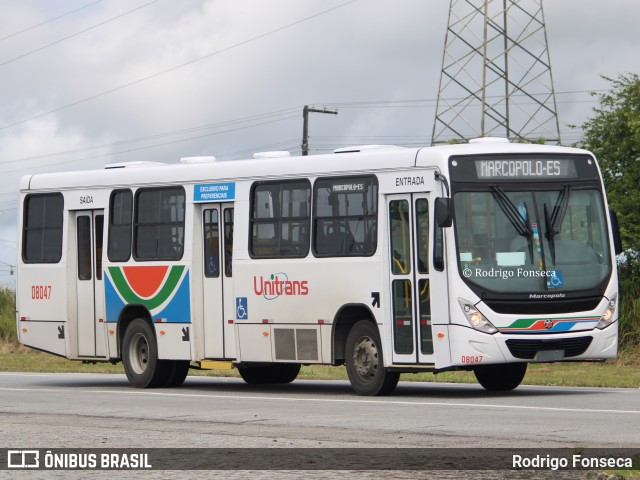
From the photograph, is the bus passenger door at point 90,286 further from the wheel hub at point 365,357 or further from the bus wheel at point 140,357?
the wheel hub at point 365,357

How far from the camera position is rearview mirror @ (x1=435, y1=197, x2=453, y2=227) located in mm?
18578

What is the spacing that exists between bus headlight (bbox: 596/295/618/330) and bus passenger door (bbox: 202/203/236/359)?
17.8 ft

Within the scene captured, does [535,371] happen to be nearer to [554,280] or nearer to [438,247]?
[554,280]

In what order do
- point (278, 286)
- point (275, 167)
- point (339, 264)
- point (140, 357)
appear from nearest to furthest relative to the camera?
point (339, 264)
point (278, 286)
point (275, 167)
point (140, 357)

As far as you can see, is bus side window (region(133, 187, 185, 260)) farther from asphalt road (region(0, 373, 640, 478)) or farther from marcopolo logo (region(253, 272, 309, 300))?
asphalt road (region(0, 373, 640, 478))

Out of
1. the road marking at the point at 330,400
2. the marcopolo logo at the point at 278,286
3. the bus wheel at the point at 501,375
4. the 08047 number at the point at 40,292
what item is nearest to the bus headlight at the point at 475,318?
the road marking at the point at 330,400

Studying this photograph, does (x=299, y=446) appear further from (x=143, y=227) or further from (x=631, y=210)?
(x=631, y=210)

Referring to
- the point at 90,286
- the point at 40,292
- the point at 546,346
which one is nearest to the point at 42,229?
the point at 40,292

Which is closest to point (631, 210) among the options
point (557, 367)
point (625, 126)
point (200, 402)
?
point (625, 126)

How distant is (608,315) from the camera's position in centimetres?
1928

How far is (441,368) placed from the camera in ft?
61.4

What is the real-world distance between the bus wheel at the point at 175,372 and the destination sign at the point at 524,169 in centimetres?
643

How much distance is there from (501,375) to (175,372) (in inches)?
214

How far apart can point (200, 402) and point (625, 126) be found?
778 inches
